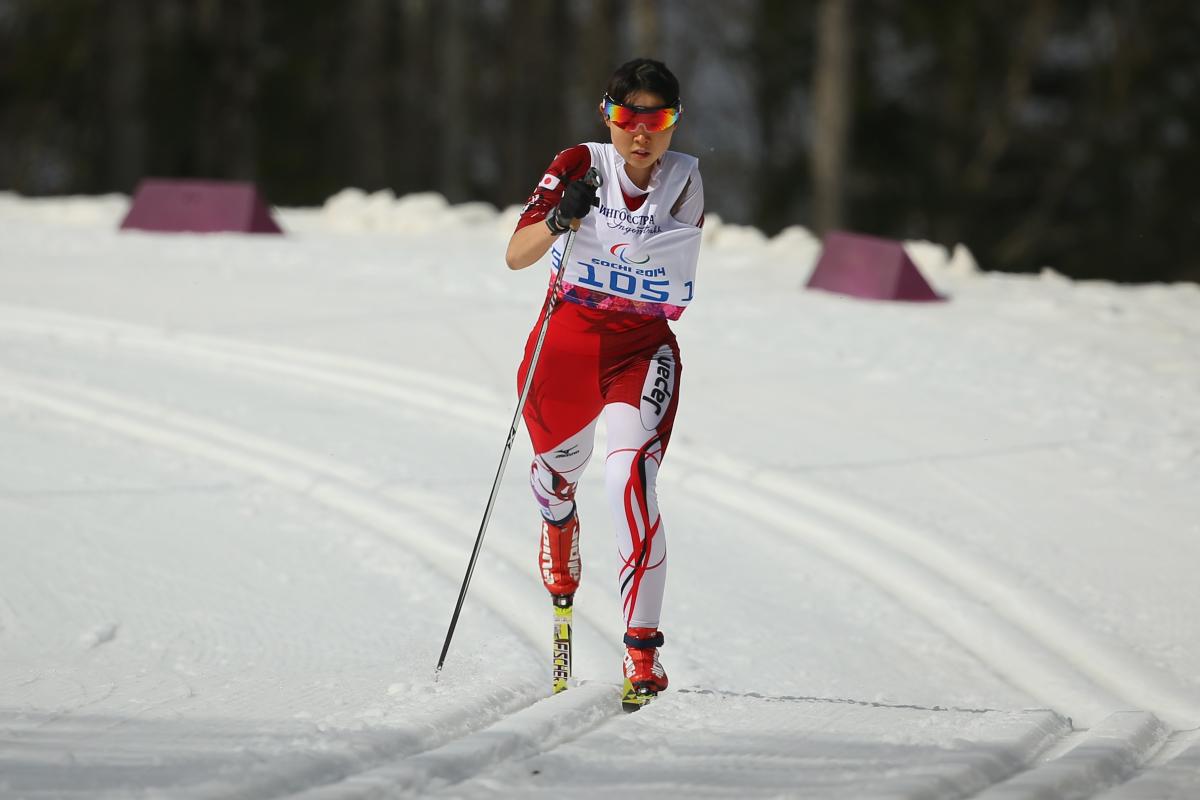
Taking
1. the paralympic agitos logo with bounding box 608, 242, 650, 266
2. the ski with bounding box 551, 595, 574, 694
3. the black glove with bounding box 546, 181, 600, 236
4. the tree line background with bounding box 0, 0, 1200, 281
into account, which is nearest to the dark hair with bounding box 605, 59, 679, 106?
the black glove with bounding box 546, 181, 600, 236

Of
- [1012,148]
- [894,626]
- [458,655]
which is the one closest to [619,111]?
[458,655]

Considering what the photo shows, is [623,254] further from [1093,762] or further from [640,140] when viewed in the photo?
[1093,762]

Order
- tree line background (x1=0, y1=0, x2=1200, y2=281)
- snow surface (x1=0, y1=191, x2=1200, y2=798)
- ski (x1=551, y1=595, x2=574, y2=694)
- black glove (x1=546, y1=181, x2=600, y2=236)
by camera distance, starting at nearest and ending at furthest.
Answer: snow surface (x1=0, y1=191, x2=1200, y2=798), black glove (x1=546, y1=181, x2=600, y2=236), ski (x1=551, y1=595, x2=574, y2=694), tree line background (x1=0, y1=0, x2=1200, y2=281)

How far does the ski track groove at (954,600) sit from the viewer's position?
4258mm

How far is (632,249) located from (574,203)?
0.29 metres

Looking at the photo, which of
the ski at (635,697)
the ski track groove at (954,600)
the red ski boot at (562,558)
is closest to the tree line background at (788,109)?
the ski track groove at (954,600)

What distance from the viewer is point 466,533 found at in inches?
253

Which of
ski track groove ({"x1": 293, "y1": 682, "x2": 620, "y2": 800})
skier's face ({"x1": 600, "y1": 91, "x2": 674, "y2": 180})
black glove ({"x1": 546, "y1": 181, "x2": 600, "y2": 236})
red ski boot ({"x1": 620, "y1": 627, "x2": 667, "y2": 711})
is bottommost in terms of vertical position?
ski track groove ({"x1": 293, "y1": 682, "x2": 620, "y2": 800})

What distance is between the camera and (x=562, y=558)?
4812 millimetres

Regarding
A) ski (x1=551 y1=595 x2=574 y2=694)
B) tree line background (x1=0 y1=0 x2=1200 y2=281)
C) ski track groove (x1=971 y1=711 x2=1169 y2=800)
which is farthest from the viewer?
tree line background (x1=0 y1=0 x2=1200 y2=281)

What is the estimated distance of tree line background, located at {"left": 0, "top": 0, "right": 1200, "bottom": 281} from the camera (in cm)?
2483

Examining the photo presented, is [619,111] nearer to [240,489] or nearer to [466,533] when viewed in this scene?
[466,533]

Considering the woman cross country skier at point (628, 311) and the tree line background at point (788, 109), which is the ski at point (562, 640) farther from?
the tree line background at point (788, 109)

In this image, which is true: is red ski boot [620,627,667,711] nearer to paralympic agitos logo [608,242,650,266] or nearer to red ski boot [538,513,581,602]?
red ski boot [538,513,581,602]
